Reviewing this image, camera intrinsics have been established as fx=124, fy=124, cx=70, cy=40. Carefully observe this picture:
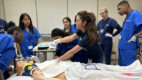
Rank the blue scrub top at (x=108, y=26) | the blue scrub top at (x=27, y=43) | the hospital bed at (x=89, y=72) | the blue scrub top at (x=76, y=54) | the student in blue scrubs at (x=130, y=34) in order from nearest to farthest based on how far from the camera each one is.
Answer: the hospital bed at (x=89, y=72)
the blue scrub top at (x=76, y=54)
the student in blue scrubs at (x=130, y=34)
the blue scrub top at (x=27, y=43)
the blue scrub top at (x=108, y=26)

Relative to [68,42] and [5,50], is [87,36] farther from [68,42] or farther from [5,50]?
[5,50]

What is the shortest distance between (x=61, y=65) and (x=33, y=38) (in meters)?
1.13

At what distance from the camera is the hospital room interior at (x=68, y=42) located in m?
1.21

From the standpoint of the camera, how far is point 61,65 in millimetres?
1476

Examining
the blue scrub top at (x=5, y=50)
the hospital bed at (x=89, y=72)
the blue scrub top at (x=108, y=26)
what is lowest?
the hospital bed at (x=89, y=72)

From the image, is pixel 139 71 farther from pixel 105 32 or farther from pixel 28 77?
pixel 105 32

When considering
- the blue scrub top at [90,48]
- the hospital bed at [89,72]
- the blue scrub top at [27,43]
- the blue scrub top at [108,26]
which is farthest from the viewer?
the blue scrub top at [108,26]

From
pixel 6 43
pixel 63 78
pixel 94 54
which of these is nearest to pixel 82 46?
pixel 94 54

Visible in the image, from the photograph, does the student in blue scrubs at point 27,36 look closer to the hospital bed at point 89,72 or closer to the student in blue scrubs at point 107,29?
the hospital bed at point 89,72

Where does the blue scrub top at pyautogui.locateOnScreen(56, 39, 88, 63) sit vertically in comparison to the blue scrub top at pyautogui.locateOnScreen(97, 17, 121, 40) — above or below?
below

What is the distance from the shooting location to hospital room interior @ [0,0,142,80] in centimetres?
121

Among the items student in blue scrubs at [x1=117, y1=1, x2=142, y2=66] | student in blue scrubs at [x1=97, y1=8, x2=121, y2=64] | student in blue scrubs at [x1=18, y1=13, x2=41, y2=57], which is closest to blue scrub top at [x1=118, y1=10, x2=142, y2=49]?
student in blue scrubs at [x1=117, y1=1, x2=142, y2=66]

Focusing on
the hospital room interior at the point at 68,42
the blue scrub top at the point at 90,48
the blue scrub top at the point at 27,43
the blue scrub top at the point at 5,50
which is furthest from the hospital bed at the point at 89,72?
the blue scrub top at the point at 27,43

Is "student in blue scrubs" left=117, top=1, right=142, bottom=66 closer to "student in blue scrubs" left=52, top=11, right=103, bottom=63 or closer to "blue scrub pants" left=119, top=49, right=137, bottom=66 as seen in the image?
"blue scrub pants" left=119, top=49, right=137, bottom=66
